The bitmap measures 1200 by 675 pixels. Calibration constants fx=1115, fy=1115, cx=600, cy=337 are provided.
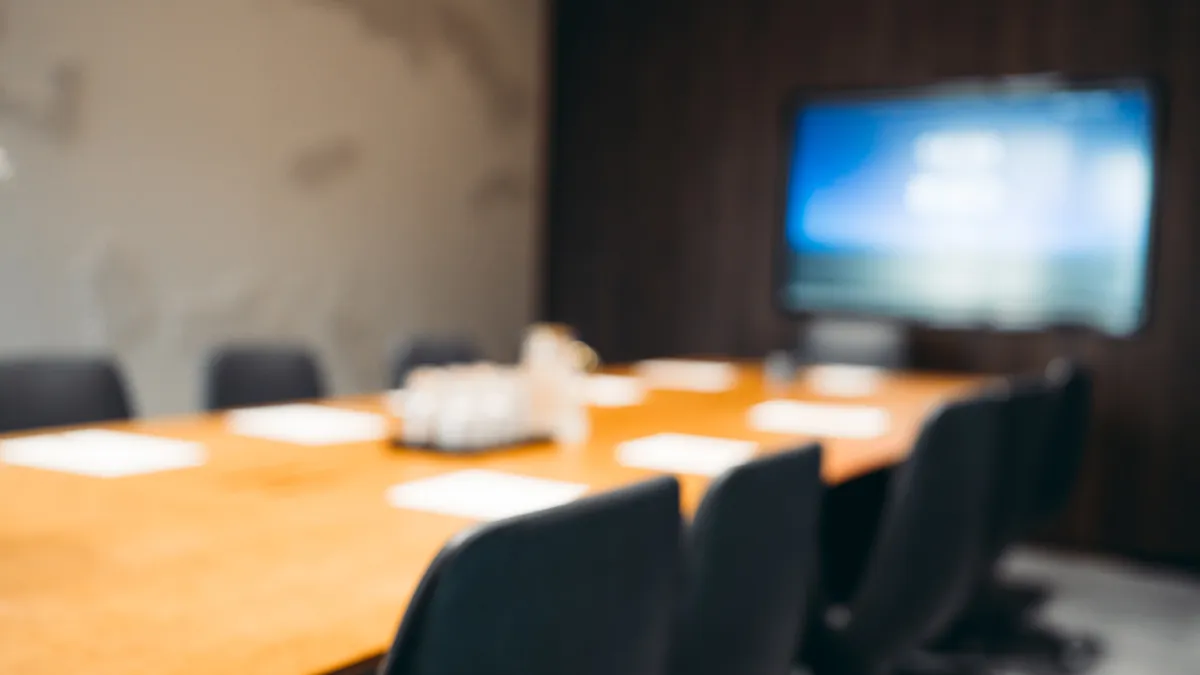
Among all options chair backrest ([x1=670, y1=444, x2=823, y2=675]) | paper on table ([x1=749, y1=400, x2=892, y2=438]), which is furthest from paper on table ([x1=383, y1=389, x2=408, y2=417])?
chair backrest ([x1=670, y1=444, x2=823, y2=675])

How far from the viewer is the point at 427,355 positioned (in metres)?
4.10

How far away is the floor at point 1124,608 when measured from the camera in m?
3.76

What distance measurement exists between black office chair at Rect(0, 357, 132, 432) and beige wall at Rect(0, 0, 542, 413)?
114 centimetres

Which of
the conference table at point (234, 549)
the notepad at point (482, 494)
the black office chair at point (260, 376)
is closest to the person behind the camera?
the conference table at point (234, 549)

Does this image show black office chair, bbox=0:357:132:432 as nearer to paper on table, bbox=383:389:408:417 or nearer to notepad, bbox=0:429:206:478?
notepad, bbox=0:429:206:478

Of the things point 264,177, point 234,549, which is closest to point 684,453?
point 234,549

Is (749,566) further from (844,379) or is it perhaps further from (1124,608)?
(1124,608)

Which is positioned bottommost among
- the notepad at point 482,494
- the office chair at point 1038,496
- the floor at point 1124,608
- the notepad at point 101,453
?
the floor at point 1124,608

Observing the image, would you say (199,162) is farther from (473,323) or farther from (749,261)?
(749,261)

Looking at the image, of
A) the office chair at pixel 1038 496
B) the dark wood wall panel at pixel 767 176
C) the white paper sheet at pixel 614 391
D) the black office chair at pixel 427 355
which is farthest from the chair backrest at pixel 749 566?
the dark wood wall panel at pixel 767 176

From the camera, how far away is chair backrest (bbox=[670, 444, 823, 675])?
1.48 meters

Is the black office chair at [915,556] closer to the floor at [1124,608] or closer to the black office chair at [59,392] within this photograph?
the floor at [1124,608]

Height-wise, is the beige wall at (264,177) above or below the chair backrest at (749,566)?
above

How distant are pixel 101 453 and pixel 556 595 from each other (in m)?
1.68
